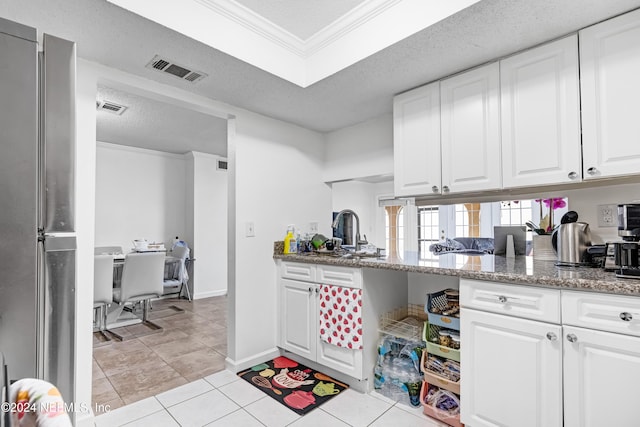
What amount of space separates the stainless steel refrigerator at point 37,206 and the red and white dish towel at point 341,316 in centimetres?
162

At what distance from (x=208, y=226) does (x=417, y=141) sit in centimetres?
394

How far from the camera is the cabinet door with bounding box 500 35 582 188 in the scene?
1.65 meters

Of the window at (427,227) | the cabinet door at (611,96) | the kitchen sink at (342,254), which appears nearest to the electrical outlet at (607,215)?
the cabinet door at (611,96)

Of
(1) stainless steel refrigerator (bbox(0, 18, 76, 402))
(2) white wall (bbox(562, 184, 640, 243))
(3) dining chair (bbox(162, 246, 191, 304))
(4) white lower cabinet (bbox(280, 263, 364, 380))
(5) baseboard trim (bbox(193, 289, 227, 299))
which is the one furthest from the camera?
(5) baseboard trim (bbox(193, 289, 227, 299))

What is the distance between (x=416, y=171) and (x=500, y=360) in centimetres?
128

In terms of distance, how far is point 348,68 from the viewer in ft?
6.56

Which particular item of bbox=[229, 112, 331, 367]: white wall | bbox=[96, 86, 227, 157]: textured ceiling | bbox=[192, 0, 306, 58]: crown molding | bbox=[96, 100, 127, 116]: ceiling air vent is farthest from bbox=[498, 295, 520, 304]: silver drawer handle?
bbox=[96, 100, 127, 116]: ceiling air vent

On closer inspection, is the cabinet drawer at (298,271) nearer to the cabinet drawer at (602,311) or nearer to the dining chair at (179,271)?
the cabinet drawer at (602,311)

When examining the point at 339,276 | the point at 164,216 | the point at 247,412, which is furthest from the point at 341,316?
the point at 164,216

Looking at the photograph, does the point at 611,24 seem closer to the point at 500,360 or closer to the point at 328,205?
the point at 500,360

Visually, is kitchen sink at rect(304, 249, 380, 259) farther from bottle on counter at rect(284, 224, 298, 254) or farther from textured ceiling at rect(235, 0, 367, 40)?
textured ceiling at rect(235, 0, 367, 40)

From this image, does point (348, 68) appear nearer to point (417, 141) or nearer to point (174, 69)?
point (417, 141)

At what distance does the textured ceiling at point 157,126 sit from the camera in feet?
10.5

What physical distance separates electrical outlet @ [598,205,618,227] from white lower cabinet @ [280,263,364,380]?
1434mm
